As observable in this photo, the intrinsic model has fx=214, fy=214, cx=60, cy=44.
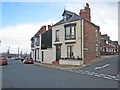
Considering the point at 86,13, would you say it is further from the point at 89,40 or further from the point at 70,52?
the point at 70,52

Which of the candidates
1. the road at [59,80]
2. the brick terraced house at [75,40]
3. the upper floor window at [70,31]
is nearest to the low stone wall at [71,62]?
the brick terraced house at [75,40]

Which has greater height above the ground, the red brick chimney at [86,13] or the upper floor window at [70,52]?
the red brick chimney at [86,13]

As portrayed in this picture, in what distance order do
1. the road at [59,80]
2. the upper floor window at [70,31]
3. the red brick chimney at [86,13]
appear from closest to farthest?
the road at [59,80], the upper floor window at [70,31], the red brick chimney at [86,13]

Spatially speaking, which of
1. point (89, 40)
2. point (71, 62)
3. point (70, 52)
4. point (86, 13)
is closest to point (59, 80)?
point (71, 62)

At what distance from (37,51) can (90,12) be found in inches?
778

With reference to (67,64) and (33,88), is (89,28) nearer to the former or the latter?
(67,64)

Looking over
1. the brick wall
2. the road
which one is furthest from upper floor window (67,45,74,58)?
the road

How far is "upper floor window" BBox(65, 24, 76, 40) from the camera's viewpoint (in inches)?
1406

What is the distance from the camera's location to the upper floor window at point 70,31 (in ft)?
117

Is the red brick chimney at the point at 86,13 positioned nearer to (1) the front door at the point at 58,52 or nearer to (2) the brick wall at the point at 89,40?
(2) the brick wall at the point at 89,40

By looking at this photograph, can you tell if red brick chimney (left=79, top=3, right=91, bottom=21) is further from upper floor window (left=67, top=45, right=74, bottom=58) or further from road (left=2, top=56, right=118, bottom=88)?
road (left=2, top=56, right=118, bottom=88)

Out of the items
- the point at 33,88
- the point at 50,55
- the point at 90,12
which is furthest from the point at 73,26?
the point at 33,88

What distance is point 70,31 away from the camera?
3631 cm

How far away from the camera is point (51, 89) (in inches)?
462
